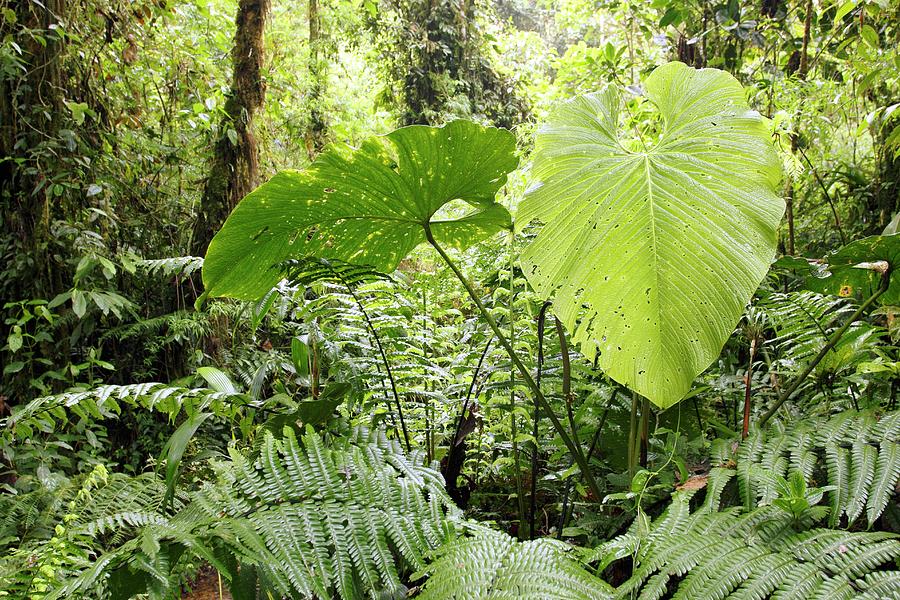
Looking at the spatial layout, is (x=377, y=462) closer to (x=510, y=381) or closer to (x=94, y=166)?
(x=510, y=381)

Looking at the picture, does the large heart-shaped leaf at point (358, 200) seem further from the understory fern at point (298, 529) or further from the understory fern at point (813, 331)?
the understory fern at point (813, 331)

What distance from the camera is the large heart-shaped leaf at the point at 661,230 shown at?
3.18ft

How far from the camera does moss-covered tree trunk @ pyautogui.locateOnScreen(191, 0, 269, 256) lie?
3.70 metres

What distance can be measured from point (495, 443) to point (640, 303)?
770mm

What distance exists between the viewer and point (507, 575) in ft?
2.72

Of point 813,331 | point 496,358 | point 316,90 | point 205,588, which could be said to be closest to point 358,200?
point 496,358

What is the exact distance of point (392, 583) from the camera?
0.91 m

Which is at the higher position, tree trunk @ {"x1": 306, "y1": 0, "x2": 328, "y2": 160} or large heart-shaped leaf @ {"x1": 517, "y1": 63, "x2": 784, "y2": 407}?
tree trunk @ {"x1": 306, "y1": 0, "x2": 328, "y2": 160}

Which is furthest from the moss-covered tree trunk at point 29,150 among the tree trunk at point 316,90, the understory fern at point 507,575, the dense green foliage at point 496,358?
the understory fern at point 507,575

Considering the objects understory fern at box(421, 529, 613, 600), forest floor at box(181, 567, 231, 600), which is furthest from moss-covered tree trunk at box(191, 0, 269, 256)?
understory fern at box(421, 529, 613, 600)

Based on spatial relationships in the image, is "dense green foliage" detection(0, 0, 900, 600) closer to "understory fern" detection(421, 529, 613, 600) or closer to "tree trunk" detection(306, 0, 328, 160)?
"understory fern" detection(421, 529, 613, 600)

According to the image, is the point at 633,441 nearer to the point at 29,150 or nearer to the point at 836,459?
the point at 836,459

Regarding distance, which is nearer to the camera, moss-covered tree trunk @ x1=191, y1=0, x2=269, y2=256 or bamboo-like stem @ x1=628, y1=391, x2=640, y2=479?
bamboo-like stem @ x1=628, y1=391, x2=640, y2=479

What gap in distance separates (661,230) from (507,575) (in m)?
0.65
